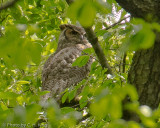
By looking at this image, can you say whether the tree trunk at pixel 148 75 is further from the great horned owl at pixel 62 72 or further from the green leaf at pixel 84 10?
the great horned owl at pixel 62 72

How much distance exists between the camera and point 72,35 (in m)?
4.88

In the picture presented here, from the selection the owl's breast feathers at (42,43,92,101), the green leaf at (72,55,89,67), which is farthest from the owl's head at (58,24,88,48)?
the green leaf at (72,55,89,67)

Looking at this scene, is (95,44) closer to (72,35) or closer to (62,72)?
(62,72)

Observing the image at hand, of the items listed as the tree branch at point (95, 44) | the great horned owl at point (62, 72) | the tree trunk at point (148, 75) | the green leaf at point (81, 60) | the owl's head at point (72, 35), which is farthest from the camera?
the owl's head at point (72, 35)

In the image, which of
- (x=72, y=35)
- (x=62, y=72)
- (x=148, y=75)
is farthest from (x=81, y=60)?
(x=72, y=35)

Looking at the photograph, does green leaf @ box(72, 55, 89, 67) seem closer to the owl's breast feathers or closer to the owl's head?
the owl's breast feathers

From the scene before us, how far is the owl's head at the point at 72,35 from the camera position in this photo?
15.8 feet

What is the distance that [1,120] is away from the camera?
3.84 feet

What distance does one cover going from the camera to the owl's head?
4.80 metres

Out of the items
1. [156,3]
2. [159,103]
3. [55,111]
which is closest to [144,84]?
[159,103]

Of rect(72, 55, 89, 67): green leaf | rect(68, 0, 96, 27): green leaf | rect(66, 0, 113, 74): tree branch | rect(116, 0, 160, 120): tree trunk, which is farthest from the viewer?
rect(66, 0, 113, 74): tree branch

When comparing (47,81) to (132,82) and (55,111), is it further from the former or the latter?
(55,111)

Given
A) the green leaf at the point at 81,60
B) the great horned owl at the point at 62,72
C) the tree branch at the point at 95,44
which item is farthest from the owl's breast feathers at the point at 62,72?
the green leaf at the point at 81,60

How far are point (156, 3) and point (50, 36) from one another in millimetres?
2789
